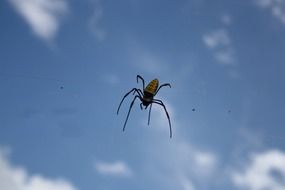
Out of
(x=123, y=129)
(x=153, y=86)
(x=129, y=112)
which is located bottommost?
(x=123, y=129)

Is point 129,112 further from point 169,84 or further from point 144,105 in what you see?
point 169,84

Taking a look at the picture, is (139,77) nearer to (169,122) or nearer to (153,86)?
(153,86)

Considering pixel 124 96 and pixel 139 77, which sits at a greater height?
pixel 139 77

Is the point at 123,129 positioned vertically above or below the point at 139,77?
below

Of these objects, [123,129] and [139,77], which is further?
[139,77]

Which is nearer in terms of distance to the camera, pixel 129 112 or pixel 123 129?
pixel 123 129

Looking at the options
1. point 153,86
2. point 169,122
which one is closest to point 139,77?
point 153,86

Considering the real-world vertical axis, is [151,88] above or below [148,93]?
above

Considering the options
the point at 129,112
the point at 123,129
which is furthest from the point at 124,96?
the point at 123,129
